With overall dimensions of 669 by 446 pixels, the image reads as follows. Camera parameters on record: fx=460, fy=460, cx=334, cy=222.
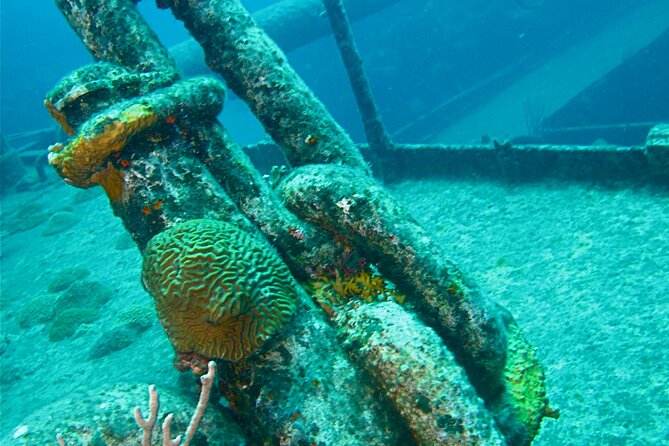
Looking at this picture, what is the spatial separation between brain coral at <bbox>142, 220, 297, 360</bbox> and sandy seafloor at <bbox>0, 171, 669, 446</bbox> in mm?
624

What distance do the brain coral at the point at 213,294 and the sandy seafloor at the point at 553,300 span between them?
0.62 metres

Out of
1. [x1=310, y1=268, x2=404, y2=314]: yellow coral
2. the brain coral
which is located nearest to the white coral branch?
the brain coral

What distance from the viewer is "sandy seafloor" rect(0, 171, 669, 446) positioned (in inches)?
130

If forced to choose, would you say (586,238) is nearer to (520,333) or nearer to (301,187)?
(520,333)

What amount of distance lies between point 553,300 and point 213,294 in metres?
3.18

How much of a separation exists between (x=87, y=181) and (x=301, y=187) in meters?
1.47

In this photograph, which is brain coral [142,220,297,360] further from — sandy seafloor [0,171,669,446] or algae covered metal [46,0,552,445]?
sandy seafloor [0,171,669,446]

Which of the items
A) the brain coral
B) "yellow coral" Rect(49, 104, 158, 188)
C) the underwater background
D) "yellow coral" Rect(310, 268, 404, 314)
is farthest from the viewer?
the underwater background

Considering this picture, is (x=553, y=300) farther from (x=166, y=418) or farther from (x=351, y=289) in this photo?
(x=166, y=418)

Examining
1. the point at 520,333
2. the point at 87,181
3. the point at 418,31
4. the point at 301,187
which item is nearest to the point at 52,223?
the point at 87,181

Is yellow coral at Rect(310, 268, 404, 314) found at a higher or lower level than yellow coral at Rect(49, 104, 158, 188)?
lower

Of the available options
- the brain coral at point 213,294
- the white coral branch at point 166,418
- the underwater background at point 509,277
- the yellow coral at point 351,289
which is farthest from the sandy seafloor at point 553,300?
the yellow coral at point 351,289

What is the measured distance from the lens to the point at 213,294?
2.55 metres

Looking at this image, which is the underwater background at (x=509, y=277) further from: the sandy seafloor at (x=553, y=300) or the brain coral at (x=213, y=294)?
the brain coral at (x=213, y=294)
